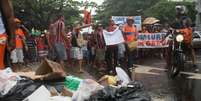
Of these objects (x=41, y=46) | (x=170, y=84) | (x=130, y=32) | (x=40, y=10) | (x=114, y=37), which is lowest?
(x=41, y=46)

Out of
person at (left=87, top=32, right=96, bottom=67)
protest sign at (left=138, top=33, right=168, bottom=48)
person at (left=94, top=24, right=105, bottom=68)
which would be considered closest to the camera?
person at (left=94, top=24, right=105, bottom=68)

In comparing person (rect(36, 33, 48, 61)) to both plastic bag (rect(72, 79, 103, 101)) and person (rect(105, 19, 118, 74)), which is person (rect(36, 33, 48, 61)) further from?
plastic bag (rect(72, 79, 103, 101))

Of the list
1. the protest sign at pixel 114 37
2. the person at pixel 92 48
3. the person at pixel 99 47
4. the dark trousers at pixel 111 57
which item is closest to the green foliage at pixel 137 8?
the person at pixel 92 48

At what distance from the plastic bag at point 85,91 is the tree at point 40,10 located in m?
26.4

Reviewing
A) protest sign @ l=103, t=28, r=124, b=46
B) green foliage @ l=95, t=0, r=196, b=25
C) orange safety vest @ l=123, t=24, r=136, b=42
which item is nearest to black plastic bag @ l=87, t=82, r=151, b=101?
orange safety vest @ l=123, t=24, r=136, b=42

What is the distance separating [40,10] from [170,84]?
22.0 metres

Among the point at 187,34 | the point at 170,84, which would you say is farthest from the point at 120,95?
the point at 187,34

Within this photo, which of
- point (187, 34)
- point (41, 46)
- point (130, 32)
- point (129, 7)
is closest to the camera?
point (187, 34)

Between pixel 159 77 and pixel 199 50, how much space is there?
14.4 meters

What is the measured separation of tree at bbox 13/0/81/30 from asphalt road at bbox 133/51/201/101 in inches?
698

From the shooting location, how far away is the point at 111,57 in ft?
51.2

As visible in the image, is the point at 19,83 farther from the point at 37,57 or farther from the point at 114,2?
the point at 114,2

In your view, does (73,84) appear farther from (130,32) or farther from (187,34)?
(130,32)

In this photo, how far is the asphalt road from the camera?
9828mm
